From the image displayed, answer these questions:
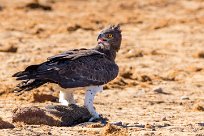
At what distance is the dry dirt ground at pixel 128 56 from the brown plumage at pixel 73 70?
1.85ft

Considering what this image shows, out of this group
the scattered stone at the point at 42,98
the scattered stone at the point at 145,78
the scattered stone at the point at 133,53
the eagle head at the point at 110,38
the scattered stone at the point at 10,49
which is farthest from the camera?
the scattered stone at the point at 133,53

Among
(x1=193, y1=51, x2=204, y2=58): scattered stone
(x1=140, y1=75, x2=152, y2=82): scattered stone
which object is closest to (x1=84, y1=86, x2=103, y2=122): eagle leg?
(x1=140, y1=75, x2=152, y2=82): scattered stone

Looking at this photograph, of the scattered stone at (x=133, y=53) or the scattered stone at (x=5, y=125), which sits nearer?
the scattered stone at (x=5, y=125)

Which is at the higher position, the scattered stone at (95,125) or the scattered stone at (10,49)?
the scattered stone at (10,49)

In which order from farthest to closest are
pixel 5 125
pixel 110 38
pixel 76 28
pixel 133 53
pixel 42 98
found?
pixel 76 28 → pixel 133 53 → pixel 42 98 → pixel 110 38 → pixel 5 125

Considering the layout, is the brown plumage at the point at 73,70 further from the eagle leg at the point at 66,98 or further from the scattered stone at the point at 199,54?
the scattered stone at the point at 199,54

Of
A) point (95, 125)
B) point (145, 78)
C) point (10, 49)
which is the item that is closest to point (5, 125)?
point (95, 125)

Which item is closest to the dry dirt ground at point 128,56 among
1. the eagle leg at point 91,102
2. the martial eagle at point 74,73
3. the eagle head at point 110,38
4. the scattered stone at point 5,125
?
the scattered stone at point 5,125

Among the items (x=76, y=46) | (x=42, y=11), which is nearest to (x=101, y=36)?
(x=76, y=46)

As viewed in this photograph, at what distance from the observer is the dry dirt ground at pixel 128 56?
10.2m

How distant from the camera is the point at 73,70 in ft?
32.8

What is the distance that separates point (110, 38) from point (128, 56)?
648 centimetres

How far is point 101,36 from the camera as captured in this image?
10836 millimetres

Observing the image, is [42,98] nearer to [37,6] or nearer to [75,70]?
[75,70]
